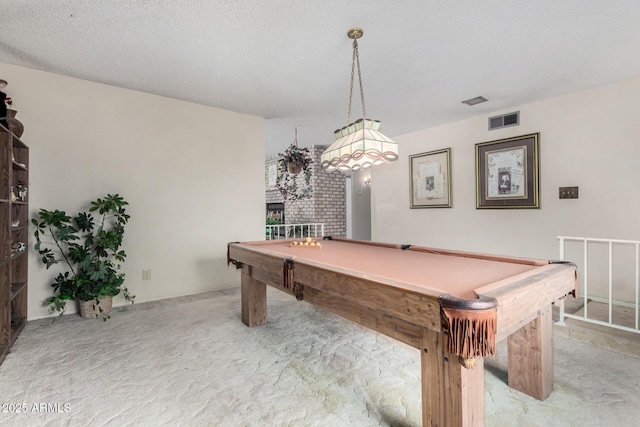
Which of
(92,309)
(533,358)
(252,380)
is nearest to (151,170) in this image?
(92,309)

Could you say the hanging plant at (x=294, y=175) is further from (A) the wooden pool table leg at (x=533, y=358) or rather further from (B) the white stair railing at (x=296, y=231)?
(A) the wooden pool table leg at (x=533, y=358)

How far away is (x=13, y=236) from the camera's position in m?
2.53

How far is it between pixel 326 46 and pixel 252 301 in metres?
2.21

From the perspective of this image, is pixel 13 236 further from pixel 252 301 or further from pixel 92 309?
pixel 252 301

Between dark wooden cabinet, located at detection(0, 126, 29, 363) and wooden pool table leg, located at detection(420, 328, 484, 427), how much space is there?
268 centimetres

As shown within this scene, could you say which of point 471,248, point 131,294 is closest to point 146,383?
point 131,294

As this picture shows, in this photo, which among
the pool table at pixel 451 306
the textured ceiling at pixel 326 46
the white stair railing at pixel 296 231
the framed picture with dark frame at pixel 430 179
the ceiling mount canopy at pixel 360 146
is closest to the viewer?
the pool table at pixel 451 306

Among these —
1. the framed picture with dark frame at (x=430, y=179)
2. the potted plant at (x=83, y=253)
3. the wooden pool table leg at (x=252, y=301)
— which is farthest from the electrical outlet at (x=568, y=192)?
the potted plant at (x=83, y=253)

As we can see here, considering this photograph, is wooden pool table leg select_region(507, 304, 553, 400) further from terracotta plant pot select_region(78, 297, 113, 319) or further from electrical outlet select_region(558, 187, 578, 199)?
terracotta plant pot select_region(78, 297, 113, 319)

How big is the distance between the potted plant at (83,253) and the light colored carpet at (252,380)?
0.92 feet

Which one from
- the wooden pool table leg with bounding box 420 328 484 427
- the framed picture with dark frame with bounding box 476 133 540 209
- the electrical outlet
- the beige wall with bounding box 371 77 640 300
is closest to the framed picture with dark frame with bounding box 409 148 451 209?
the beige wall with bounding box 371 77 640 300

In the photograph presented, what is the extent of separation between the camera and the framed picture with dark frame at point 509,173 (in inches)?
146

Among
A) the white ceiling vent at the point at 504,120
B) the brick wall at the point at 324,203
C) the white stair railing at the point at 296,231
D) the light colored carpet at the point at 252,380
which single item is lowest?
the light colored carpet at the point at 252,380

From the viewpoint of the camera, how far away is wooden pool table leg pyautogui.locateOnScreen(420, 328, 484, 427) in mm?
1139
